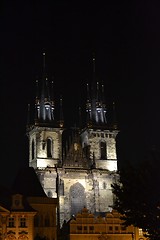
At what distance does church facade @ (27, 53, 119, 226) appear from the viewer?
253ft

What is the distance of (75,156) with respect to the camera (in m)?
81.8

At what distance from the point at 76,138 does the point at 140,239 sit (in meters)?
30.3

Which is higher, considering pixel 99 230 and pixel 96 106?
pixel 96 106

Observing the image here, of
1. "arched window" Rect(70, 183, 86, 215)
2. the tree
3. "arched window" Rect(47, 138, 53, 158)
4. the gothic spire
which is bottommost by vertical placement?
the tree

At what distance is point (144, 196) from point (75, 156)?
51.9 meters

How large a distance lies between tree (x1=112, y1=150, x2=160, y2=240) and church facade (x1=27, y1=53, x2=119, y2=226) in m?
43.3

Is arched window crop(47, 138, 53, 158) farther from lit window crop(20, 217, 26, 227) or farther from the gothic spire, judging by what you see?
lit window crop(20, 217, 26, 227)

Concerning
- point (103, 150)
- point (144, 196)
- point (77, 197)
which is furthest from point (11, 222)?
point (103, 150)

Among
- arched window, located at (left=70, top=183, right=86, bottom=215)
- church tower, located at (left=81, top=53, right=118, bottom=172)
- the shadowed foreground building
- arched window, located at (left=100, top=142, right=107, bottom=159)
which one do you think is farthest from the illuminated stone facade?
arched window, located at (left=100, top=142, right=107, bottom=159)

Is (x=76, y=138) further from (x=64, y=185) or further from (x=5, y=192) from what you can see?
(x=5, y=192)

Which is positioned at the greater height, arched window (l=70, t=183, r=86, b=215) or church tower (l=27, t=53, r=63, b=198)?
church tower (l=27, t=53, r=63, b=198)

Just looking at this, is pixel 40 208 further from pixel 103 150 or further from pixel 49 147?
pixel 103 150

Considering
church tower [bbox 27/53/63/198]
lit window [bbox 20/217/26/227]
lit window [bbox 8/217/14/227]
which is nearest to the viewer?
lit window [bbox 8/217/14/227]

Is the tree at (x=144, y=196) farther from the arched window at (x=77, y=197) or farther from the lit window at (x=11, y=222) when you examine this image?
the arched window at (x=77, y=197)
